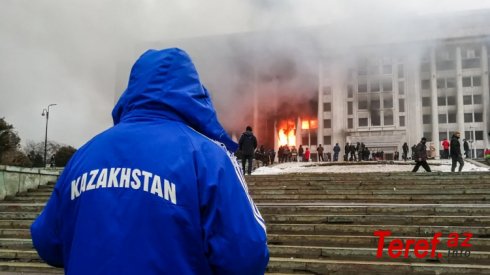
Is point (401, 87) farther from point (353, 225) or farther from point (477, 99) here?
point (353, 225)

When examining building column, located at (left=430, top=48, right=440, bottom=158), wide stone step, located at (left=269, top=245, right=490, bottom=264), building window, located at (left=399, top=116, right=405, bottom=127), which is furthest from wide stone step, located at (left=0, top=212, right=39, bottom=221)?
building column, located at (left=430, top=48, right=440, bottom=158)

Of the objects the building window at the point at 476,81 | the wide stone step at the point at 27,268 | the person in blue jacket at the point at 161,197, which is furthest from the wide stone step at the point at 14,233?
the building window at the point at 476,81

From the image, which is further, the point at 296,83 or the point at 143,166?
the point at 296,83

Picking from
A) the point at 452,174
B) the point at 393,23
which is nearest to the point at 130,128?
Result: the point at 452,174

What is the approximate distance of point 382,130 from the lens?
4319 centimetres

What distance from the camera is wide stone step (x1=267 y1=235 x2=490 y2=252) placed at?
444 cm

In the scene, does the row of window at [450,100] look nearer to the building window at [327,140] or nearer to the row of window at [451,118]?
the row of window at [451,118]

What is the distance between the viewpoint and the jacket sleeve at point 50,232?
1.06 metres

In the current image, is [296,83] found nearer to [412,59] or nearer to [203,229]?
[412,59]

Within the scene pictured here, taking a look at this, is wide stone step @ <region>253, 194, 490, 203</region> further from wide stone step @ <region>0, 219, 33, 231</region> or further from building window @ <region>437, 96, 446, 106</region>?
building window @ <region>437, 96, 446, 106</region>

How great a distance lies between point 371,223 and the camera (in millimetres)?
5453

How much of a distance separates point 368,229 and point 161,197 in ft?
15.0

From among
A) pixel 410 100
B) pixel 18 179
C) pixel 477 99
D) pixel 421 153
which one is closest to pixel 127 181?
pixel 18 179

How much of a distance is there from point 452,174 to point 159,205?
9.63 meters
